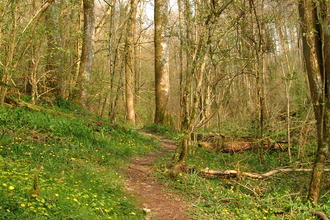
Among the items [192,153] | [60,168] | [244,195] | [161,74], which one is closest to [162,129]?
[161,74]

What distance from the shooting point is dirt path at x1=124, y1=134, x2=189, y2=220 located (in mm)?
4980

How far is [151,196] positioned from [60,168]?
175 centimetres

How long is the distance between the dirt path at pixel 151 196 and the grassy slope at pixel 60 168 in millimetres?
270

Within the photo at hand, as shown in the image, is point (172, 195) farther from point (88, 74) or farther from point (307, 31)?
point (88, 74)

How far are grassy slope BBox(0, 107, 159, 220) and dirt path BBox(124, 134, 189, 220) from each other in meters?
0.27

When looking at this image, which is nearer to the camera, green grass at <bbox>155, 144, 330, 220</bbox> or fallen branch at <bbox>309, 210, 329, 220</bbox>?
fallen branch at <bbox>309, 210, 329, 220</bbox>

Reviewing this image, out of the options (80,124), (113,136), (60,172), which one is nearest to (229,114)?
(113,136)

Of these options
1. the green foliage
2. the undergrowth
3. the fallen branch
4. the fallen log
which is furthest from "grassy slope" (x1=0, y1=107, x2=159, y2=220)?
the green foliage

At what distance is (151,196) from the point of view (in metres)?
5.68

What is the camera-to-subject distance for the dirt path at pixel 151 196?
4.98 m

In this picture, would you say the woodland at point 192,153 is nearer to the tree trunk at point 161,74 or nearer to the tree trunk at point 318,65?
the tree trunk at point 318,65

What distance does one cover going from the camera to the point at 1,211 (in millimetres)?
3215

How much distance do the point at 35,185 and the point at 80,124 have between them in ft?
16.7

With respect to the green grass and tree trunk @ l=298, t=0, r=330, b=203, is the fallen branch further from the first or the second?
tree trunk @ l=298, t=0, r=330, b=203
